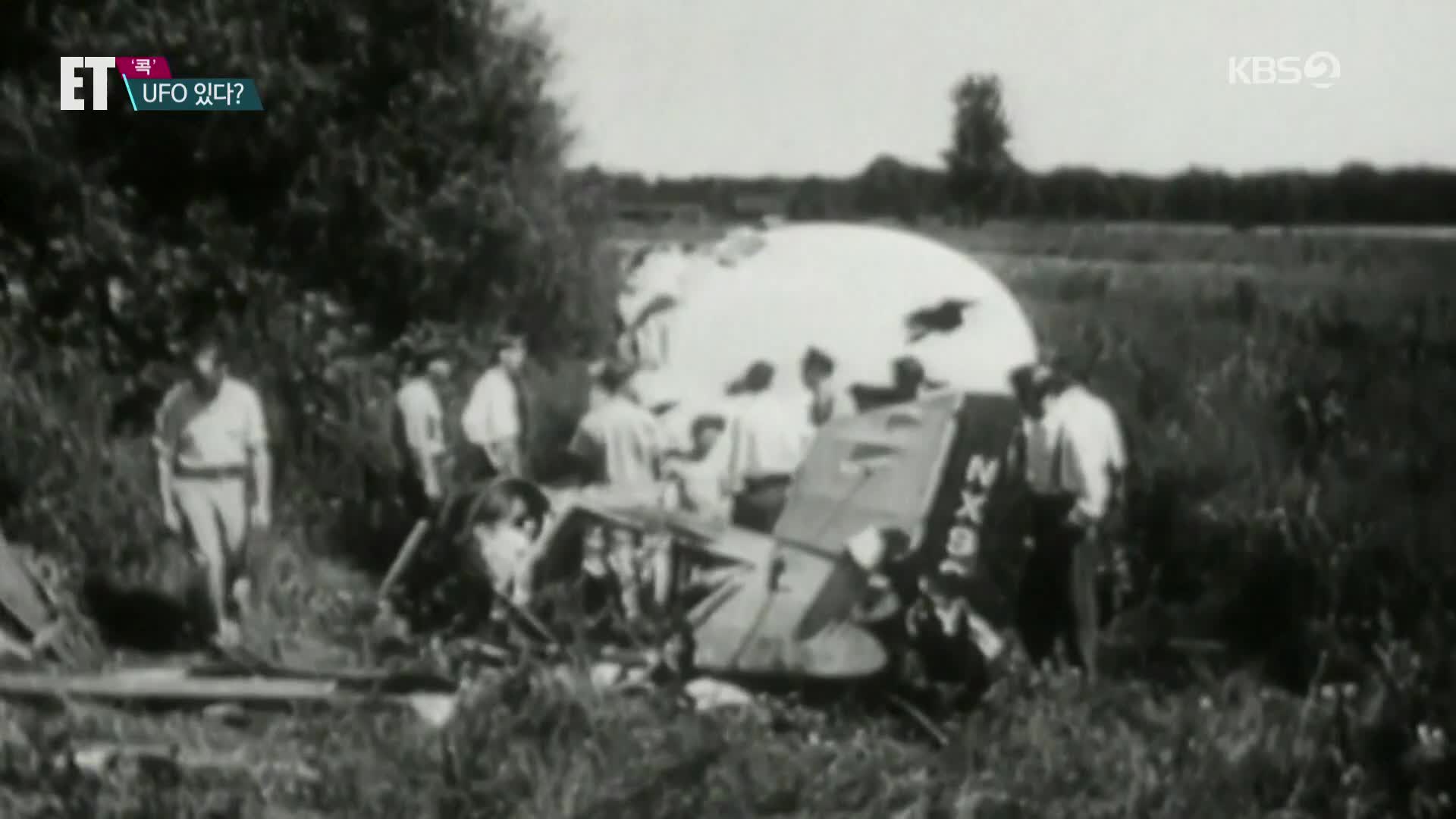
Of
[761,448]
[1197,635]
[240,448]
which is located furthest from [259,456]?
[1197,635]

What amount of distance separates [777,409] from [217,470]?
1.07 m

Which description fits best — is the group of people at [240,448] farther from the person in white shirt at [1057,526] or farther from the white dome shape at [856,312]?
the person in white shirt at [1057,526]

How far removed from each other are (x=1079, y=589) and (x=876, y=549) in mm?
348

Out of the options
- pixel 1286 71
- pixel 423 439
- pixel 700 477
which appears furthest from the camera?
pixel 423 439

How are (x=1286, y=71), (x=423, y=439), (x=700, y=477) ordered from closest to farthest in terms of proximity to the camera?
(x=1286, y=71) → (x=700, y=477) → (x=423, y=439)

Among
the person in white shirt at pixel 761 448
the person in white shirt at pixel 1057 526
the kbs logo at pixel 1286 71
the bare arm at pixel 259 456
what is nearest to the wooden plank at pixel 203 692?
the bare arm at pixel 259 456

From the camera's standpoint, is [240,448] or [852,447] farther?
[240,448]

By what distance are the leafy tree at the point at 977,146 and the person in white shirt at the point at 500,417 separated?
0.82 m

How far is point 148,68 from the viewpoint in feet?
9.23

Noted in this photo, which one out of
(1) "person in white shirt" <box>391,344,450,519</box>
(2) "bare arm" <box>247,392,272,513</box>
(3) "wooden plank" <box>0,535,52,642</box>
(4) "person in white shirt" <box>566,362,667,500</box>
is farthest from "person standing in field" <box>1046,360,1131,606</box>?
(3) "wooden plank" <box>0,535,52,642</box>

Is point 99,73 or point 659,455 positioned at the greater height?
point 99,73

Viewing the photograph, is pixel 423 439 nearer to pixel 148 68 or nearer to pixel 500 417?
pixel 500 417

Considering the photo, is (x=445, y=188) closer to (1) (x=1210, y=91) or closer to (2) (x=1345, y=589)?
(1) (x=1210, y=91)

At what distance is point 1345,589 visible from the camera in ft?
8.50
